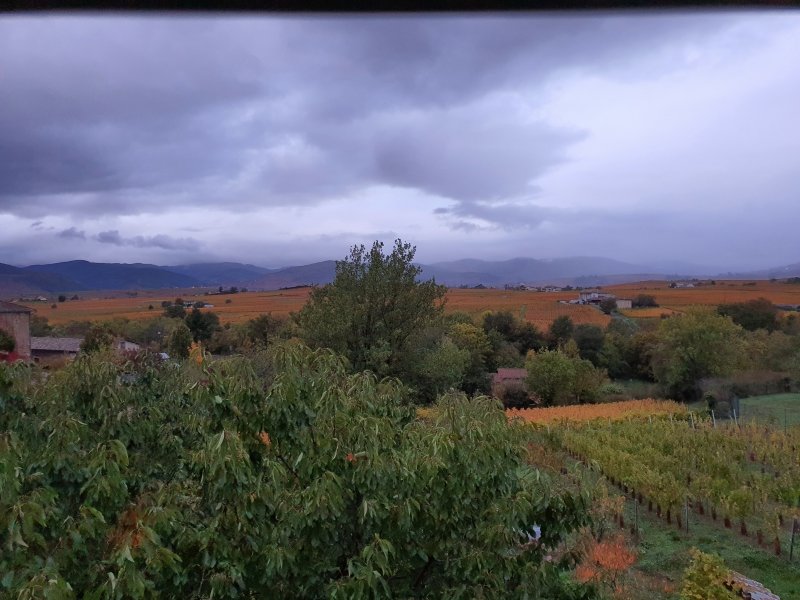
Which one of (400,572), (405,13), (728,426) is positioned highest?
(405,13)

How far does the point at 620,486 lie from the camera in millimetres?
12336

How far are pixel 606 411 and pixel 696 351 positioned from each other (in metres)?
6.80

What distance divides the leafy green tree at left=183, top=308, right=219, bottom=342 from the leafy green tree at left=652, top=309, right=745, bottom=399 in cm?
2165

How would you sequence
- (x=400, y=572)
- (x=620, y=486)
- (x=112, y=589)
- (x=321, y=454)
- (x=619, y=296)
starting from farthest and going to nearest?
(x=619, y=296), (x=620, y=486), (x=400, y=572), (x=321, y=454), (x=112, y=589)

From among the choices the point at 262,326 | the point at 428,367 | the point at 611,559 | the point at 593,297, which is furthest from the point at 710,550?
the point at 593,297

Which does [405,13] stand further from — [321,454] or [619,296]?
[619,296]

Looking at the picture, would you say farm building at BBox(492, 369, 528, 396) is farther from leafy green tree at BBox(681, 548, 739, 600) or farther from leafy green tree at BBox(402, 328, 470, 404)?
leafy green tree at BBox(681, 548, 739, 600)

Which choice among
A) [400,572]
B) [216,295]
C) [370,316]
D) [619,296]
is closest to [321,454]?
[400,572]

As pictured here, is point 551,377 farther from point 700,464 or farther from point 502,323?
point 700,464

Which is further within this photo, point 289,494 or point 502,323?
point 502,323

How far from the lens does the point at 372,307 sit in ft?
58.4

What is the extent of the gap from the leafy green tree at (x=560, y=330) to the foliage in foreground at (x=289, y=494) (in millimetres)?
30259

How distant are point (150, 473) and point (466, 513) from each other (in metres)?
1.94

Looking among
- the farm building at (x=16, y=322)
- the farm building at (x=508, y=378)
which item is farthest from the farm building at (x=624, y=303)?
the farm building at (x=16, y=322)
